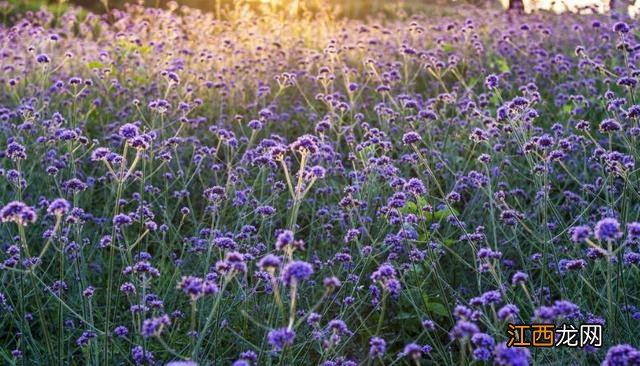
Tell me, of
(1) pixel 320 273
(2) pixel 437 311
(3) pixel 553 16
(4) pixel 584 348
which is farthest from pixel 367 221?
(3) pixel 553 16

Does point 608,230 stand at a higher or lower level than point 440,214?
higher

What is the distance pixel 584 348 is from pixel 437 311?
0.91 m

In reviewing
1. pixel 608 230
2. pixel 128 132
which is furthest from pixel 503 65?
pixel 608 230

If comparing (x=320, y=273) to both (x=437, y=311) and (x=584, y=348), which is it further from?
(x=584, y=348)

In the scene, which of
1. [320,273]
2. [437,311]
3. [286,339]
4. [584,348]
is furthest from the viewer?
[320,273]

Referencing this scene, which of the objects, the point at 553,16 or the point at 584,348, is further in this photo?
the point at 553,16

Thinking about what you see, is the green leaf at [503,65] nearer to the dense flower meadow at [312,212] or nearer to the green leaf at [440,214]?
the dense flower meadow at [312,212]

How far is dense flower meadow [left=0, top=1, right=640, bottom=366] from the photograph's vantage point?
2475 millimetres

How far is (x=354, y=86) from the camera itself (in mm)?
4953

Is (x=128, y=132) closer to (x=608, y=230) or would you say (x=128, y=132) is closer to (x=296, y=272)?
(x=296, y=272)

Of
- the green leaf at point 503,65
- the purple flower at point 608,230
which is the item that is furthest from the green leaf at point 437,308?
the green leaf at point 503,65

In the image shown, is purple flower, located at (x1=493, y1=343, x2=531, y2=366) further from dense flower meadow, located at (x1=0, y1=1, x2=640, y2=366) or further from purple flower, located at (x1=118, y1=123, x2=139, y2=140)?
purple flower, located at (x1=118, y1=123, x2=139, y2=140)

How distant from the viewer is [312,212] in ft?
12.9

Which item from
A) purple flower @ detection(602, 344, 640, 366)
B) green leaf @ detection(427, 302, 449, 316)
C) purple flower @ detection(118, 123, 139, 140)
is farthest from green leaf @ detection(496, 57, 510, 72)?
purple flower @ detection(602, 344, 640, 366)
